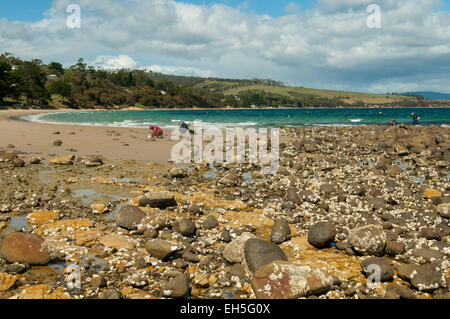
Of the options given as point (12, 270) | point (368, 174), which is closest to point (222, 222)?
point (12, 270)

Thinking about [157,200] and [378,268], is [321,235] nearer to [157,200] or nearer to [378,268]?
[378,268]

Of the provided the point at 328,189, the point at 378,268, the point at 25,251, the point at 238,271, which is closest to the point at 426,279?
the point at 378,268

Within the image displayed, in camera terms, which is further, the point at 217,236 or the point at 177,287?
the point at 217,236

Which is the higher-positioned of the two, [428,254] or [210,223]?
[210,223]

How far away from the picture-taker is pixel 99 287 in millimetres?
5812

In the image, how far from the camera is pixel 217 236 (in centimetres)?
828

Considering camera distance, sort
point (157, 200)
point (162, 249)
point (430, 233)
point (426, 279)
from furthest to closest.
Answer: point (157, 200)
point (430, 233)
point (162, 249)
point (426, 279)

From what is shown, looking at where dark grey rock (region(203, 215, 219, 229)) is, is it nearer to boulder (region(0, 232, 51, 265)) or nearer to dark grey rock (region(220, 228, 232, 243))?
dark grey rock (region(220, 228, 232, 243))

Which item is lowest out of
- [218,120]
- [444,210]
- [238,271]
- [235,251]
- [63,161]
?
[238,271]

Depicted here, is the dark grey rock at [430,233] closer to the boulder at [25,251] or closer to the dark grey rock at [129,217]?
the dark grey rock at [129,217]

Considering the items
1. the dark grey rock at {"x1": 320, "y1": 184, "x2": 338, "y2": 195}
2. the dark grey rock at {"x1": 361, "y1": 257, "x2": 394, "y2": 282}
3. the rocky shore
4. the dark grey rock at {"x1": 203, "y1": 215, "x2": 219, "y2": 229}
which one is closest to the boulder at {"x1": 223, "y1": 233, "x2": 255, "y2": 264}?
the rocky shore

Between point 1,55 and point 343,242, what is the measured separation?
16871 centimetres

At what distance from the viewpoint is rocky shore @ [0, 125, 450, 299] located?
593 cm

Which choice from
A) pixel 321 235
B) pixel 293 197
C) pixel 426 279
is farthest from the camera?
pixel 293 197
